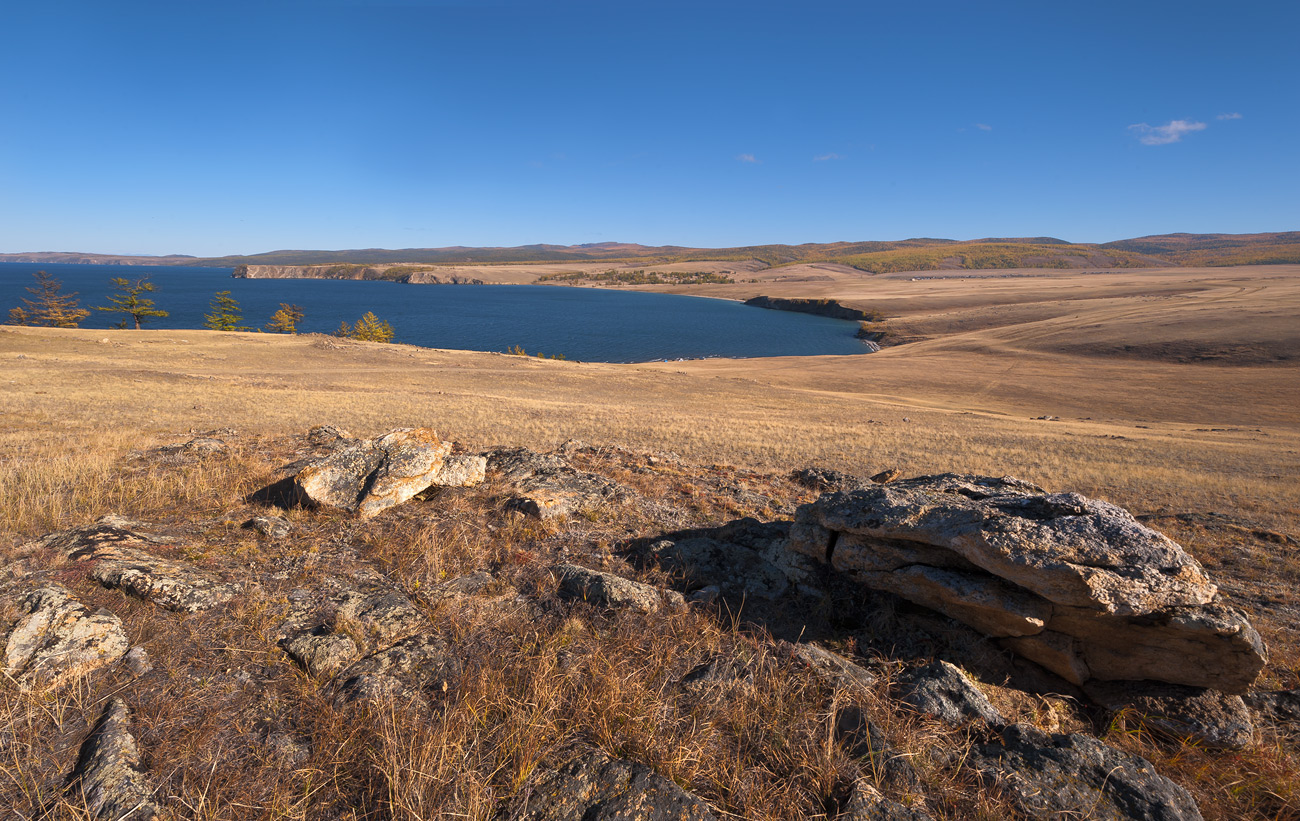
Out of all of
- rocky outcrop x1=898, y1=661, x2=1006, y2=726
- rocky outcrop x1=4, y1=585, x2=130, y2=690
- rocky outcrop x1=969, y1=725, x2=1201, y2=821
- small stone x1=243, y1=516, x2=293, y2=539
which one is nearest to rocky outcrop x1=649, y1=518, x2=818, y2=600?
A: rocky outcrop x1=898, y1=661, x2=1006, y2=726

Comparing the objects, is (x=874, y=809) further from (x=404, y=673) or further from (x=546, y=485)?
(x=546, y=485)

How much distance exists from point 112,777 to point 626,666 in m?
3.09

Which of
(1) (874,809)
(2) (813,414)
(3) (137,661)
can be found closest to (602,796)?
(1) (874,809)

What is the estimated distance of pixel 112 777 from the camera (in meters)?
2.92

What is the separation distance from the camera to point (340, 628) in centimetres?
462

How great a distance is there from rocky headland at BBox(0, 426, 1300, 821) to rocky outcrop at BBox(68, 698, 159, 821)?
2 centimetres

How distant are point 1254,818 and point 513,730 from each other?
15.7ft

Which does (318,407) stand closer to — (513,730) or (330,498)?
(330,498)

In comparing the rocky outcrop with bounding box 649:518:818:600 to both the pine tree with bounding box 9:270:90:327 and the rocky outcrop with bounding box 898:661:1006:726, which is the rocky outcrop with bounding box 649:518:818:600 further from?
the pine tree with bounding box 9:270:90:327

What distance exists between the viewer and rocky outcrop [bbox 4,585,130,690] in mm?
3635

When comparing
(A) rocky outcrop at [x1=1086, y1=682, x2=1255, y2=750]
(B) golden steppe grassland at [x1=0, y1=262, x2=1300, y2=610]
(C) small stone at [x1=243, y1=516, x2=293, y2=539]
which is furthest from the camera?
(B) golden steppe grassland at [x1=0, y1=262, x2=1300, y2=610]

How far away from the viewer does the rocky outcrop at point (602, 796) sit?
9.95 feet

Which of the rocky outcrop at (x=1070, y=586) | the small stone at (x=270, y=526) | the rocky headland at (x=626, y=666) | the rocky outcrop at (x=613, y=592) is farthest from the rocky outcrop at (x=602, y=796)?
the small stone at (x=270, y=526)

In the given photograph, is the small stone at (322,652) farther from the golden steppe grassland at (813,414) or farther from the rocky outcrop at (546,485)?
the rocky outcrop at (546,485)
